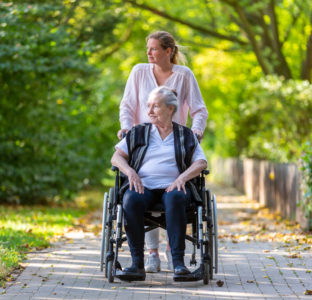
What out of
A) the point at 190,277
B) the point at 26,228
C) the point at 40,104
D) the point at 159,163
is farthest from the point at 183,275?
the point at 40,104

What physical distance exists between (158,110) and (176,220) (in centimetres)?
88

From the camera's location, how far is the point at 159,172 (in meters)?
5.33

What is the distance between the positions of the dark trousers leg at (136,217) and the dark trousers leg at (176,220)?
0.16 m

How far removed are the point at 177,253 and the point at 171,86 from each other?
1580mm

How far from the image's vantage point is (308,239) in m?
7.89

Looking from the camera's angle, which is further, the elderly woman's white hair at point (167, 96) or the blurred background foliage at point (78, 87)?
the blurred background foliage at point (78, 87)

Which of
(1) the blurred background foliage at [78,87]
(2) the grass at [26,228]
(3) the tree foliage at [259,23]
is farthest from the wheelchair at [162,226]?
(3) the tree foliage at [259,23]

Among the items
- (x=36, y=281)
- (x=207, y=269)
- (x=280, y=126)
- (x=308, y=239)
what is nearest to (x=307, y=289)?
(x=207, y=269)

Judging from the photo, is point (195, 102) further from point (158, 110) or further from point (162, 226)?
point (162, 226)

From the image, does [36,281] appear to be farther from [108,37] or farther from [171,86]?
[108,37]

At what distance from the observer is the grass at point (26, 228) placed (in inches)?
239

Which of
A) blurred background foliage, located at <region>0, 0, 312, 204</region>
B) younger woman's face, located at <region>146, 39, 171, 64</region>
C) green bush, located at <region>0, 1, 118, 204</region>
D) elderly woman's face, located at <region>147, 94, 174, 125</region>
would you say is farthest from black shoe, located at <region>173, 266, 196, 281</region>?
green bush, located at <region>0, 1, 118, 204</region>

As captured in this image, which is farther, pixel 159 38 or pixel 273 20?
pixel 273 20

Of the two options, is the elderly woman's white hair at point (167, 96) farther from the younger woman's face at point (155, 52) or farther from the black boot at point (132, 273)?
the black boot at point (132, 273)
